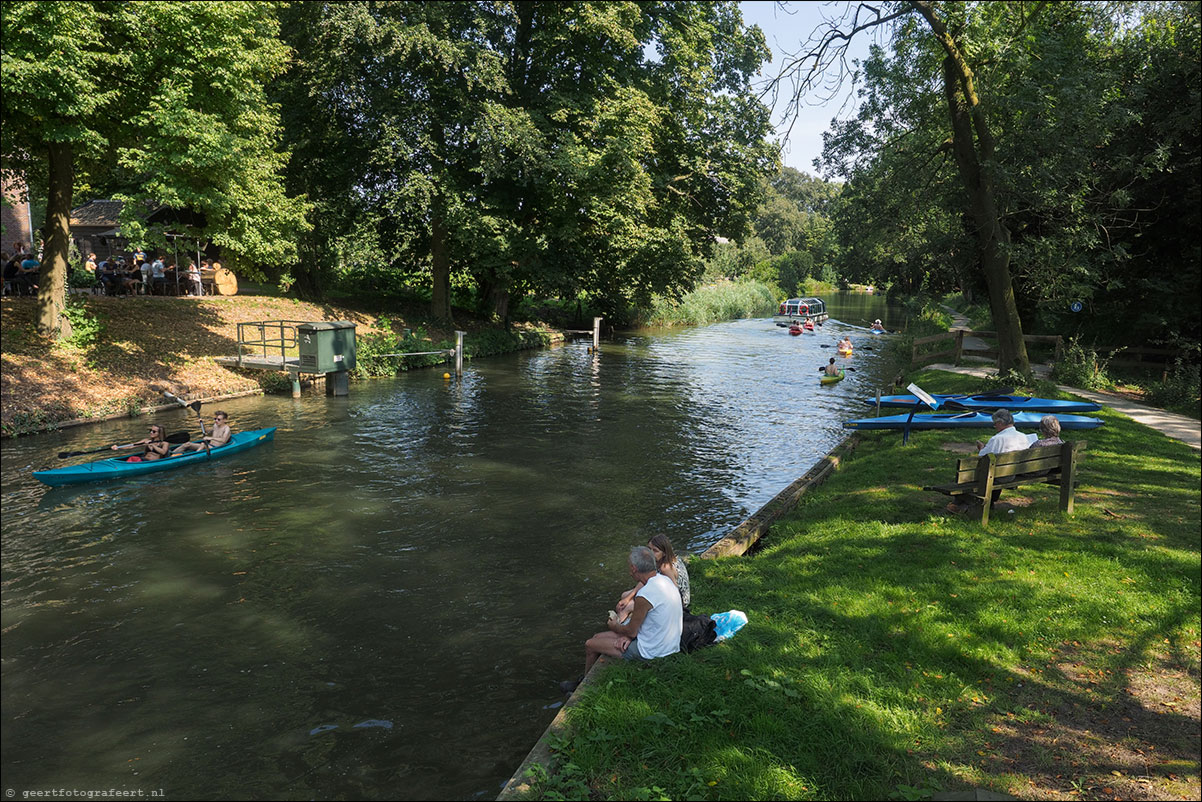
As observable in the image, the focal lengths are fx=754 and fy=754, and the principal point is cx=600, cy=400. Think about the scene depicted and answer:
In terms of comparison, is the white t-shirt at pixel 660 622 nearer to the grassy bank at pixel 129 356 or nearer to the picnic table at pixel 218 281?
the grassy bank at pixel 129 356

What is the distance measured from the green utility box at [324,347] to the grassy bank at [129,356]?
179 centimetres

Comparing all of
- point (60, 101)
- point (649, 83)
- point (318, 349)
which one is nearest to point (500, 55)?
point (649, 83)

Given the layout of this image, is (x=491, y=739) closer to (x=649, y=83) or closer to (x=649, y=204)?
(x=649, y=204)

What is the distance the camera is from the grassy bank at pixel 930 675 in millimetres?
5574

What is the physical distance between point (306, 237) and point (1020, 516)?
32713mm

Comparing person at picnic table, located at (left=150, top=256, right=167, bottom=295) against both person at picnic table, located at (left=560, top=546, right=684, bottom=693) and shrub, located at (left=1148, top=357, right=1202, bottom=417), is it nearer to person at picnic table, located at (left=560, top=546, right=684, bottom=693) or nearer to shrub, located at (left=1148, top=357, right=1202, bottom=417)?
person at picnic table, located at (left=560, top=546, right=684, bottom=693)

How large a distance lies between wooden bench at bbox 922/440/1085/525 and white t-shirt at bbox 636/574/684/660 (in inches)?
207

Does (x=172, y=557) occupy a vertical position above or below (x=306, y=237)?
below

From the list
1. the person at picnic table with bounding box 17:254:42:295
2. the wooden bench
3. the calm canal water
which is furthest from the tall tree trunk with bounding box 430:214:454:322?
the wooden bench

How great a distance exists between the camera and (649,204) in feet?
113

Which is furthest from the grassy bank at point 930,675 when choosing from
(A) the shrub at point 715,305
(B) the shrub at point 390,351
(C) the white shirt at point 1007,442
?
(A) the shrub at point 715,305

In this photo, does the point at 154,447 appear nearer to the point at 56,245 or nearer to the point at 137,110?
the point at 56,245

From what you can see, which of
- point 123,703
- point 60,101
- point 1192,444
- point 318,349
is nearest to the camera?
point 123,703

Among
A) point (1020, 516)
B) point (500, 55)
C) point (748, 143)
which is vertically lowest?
point (1020, 516)
